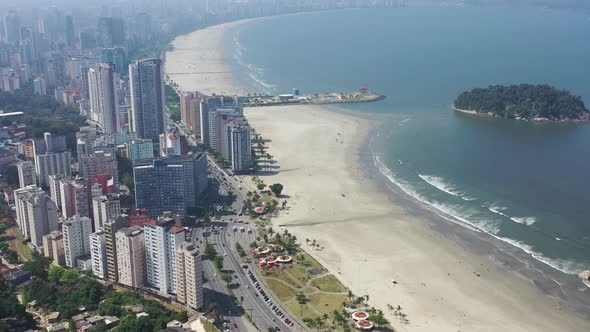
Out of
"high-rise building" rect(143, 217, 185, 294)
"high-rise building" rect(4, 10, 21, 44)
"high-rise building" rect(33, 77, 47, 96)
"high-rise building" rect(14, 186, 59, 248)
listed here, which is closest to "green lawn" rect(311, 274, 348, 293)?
"high-rise building" rect(143, 217, 185, 294)

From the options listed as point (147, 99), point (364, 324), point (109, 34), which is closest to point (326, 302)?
point (364, 324)

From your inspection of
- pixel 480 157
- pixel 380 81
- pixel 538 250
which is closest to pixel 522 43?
pixel 380 81

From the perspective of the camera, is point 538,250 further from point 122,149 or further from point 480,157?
point 122,149

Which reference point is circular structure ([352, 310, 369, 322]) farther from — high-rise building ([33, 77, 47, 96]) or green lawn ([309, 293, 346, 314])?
high-rise building ([33, 77, 47, 96])

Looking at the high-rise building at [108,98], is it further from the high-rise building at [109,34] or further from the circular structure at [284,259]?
the high-rise building at [109,34]

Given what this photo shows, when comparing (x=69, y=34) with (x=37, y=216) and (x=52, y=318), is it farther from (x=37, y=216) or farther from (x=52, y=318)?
(x=52, y=318)
